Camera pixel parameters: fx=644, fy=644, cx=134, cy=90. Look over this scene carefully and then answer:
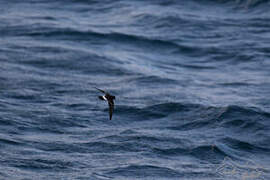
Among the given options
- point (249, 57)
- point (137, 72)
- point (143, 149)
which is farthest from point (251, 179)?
point (249, 57)

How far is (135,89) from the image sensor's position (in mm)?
22094

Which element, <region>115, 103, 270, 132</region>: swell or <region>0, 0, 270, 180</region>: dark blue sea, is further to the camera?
<region>115, 103, 270, 132</region>: swell

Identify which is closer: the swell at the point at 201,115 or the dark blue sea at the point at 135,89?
the dark blue sea at the point at 135,89

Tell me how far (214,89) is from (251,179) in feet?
23.3

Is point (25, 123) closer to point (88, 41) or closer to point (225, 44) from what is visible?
point (88, 41)

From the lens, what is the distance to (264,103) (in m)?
20.9

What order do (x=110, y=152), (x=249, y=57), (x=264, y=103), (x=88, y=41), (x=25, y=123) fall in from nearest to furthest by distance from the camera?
1. (x=110, y=152)
2. (x=25, y=123)
3. (x=264, y=103)
4. (x=249, y=57)
5. (x=88, y=41)

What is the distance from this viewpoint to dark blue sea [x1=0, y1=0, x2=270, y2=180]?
16458mm

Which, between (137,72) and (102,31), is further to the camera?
(102,31)

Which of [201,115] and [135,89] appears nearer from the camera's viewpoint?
[201,115]

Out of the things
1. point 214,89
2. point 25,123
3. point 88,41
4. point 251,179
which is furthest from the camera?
point 88,41

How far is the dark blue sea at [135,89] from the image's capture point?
54.0ft

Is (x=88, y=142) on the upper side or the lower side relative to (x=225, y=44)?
lower

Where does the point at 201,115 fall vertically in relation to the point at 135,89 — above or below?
below
